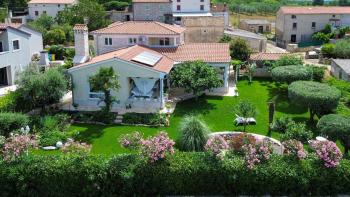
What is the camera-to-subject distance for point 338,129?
24.2 m

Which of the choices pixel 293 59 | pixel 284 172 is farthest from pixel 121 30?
pixel 284 172

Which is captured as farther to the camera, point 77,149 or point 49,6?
point 49,6

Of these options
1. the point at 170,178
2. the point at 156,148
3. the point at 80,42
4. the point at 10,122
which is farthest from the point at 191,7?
the point at 170,178

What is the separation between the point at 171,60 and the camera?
3809 centimetres

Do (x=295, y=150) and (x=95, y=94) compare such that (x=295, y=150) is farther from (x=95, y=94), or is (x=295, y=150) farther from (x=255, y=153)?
(x=95, y=94)

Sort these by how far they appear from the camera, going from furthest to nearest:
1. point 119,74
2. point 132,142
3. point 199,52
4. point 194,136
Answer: point 199,52
point 119,74
point 194,136
point 132,142

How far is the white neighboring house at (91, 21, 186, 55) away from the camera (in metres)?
40.6

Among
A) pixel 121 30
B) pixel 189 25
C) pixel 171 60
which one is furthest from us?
pixel 189 25

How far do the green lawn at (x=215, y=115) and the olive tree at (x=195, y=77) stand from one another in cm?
154

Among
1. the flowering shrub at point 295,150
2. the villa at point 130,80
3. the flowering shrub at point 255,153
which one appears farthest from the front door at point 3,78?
the flowering shrub at point 295,150

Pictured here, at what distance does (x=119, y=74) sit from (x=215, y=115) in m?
8.01

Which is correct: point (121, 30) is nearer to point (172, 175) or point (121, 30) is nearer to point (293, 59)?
point (293, 59)

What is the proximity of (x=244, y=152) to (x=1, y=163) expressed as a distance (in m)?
10.8

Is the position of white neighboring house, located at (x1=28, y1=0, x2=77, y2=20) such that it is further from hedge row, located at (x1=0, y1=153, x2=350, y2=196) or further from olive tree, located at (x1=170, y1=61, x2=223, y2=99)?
hedge row, located at (x1=0, y1=153, x2=350, y2=196)
